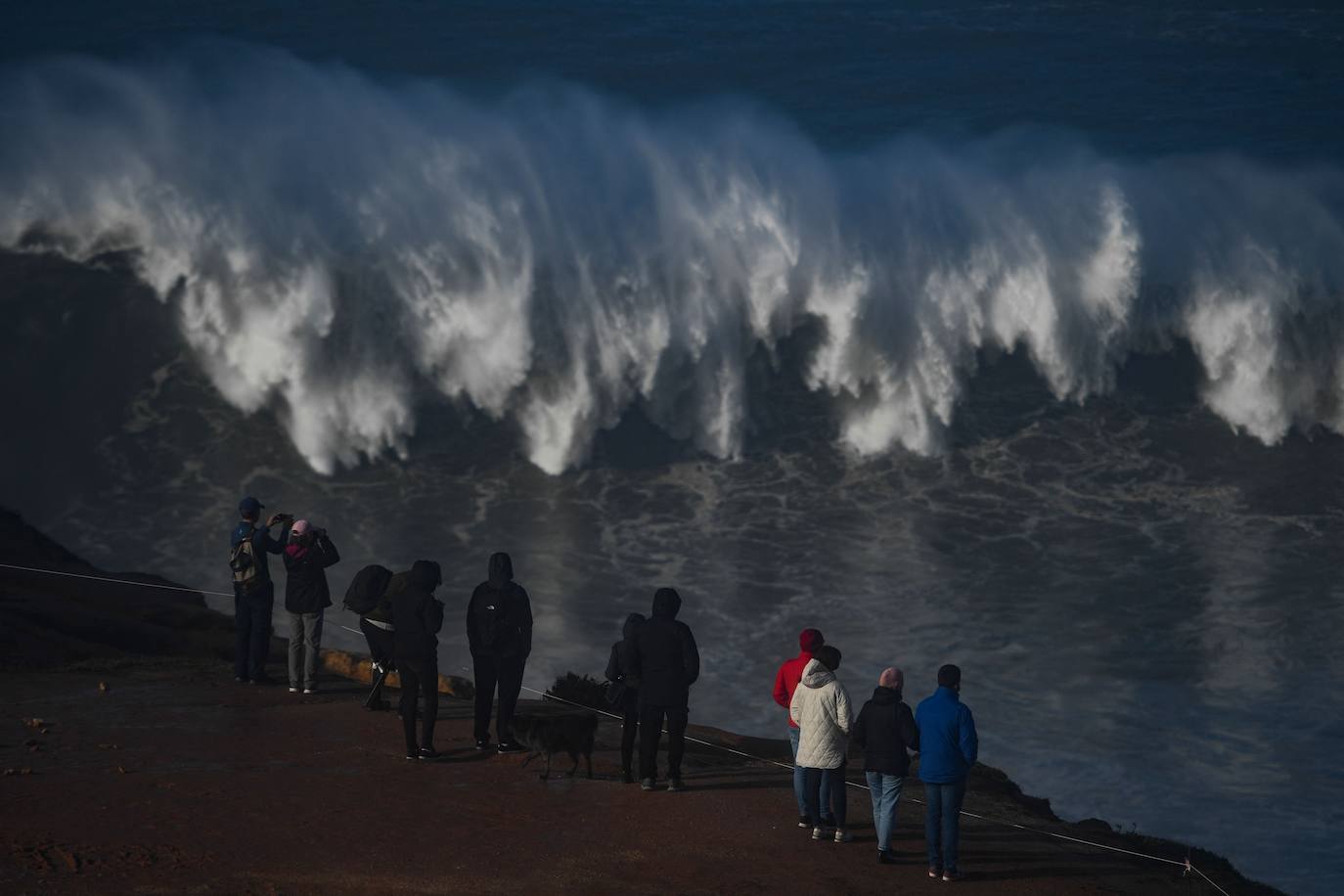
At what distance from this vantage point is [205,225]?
1126 inches

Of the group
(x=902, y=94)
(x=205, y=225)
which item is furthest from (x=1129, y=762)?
(x=902, y=94)

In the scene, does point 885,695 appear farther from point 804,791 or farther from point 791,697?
point 804,791

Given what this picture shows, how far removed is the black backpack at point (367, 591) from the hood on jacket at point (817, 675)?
2879mm

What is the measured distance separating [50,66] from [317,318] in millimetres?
9720

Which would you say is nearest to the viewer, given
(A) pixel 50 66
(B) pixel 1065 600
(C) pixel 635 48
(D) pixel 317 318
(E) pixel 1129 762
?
(E) pixel 1129 762

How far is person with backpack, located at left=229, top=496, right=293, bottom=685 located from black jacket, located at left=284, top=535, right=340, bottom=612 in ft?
0.58

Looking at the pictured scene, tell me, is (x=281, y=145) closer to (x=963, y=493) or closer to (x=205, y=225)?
(x=205, y=225)

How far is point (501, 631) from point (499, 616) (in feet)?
0.38

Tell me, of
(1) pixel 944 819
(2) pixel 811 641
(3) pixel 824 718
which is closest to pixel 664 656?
(2) pixel 811 641

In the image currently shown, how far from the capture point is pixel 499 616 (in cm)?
1048

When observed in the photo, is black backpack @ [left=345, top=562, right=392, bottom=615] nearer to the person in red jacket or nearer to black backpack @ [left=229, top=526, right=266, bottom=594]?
black backpack @ [left=229, top=526, right=266, bottom=594]

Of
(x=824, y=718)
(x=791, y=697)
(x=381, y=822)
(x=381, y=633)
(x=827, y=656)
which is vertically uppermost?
(x=827, y=656)

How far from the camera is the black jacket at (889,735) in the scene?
9.36 meters

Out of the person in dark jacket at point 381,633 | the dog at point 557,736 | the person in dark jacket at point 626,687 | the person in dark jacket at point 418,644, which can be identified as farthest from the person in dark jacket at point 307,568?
the person in dark jacket at point 626,687
